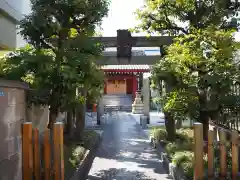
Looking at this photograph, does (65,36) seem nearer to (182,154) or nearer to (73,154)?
(73,154)

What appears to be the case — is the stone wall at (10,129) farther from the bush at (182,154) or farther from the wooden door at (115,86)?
the wooden door at (115,86)

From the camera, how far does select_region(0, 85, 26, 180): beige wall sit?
5.62 m

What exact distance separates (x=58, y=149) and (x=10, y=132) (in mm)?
1593

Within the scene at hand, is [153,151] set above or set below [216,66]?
below

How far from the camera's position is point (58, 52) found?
738 cm

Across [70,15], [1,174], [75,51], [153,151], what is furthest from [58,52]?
[153,151]

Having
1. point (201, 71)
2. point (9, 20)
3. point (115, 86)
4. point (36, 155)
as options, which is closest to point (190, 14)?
point (201, 71)

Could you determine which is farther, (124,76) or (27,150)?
(124,76)

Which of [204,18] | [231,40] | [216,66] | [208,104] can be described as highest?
[204,18]

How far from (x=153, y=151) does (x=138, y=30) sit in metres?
4.23

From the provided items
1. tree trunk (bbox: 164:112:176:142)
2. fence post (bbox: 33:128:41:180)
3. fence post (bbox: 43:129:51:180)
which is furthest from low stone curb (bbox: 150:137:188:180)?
fence post (bbox: 33:128:41:180)

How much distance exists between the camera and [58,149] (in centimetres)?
504

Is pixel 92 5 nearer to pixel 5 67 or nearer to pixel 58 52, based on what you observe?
pixel 58 52

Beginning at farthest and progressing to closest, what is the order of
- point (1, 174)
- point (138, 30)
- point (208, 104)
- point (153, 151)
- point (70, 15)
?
point (153, 151) < point (138, 30) < point (70, 15) < point (208, 104) < point (1, 174)
